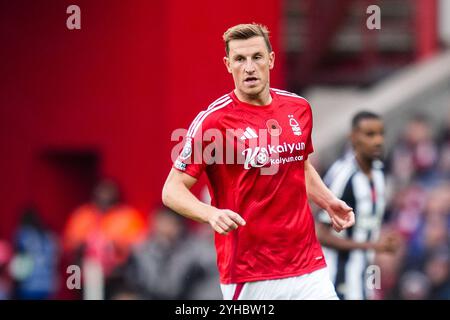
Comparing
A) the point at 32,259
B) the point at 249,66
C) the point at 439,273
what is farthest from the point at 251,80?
the point at 32,259

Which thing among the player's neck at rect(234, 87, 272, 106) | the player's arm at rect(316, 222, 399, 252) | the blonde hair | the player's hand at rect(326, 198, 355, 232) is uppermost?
the blonde hair

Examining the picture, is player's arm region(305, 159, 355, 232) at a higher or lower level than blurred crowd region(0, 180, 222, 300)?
higher

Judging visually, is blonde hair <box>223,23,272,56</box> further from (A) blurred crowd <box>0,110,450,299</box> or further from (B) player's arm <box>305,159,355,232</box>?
(A) blurred crowd <box>0,110,450,299</box>

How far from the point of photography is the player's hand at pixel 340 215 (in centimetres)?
859

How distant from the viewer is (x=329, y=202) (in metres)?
8.68

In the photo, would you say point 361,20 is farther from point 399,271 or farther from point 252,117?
point 252,117

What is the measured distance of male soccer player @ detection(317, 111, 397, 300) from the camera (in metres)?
10.6

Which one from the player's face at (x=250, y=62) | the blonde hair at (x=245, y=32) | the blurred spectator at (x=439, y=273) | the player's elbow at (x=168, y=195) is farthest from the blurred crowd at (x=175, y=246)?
the blonde hair at (x=245, y=32)

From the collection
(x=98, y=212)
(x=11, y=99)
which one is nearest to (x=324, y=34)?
(x=11, y=99)

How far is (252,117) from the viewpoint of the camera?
Result: 8.34 metres

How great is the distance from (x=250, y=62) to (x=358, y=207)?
2.91m

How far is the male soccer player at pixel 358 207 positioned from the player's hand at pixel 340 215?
1.78 m

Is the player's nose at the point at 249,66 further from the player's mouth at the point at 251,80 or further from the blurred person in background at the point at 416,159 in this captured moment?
the blurred person in background at the point at 416,159

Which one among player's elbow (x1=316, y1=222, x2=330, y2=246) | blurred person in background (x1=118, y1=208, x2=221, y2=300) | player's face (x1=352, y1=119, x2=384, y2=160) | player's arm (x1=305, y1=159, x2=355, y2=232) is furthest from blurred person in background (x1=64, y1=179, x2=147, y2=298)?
player's arm (x1=305, y1=159, x2=355, y2=232)
